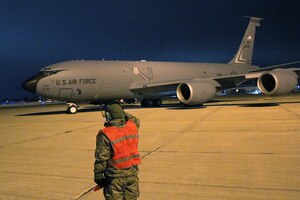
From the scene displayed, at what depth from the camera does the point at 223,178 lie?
4.56 meters

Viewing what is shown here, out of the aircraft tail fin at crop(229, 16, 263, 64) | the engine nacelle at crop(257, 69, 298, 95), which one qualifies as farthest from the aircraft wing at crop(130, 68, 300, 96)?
the aircraft tail fin at crop(229, 16, 263, 64)

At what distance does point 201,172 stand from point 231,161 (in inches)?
33.4

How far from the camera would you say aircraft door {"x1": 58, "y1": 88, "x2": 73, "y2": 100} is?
1756 cm

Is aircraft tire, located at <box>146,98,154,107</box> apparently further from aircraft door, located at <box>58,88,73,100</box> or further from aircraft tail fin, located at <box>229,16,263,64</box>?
aircraft tail fin, located at <box>229,16,263,64</box>

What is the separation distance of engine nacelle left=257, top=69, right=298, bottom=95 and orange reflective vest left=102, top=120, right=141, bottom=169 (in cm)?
1516

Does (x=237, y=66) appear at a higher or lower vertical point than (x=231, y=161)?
higher

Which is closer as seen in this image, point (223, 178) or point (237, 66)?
point (223, 178)

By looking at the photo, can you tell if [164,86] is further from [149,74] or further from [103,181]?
[103,181]

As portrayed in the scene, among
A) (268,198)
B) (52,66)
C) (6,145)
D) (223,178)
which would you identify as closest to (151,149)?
(223,178)

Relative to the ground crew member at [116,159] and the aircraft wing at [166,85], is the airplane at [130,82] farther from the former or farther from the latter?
the ground crew member at [116,159]

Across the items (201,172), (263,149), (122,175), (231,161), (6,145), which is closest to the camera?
(122,175)

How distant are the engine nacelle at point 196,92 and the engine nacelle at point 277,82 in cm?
267

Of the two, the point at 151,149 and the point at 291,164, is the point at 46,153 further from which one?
the point at 291,164

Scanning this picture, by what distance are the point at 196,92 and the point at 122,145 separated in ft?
48.0
